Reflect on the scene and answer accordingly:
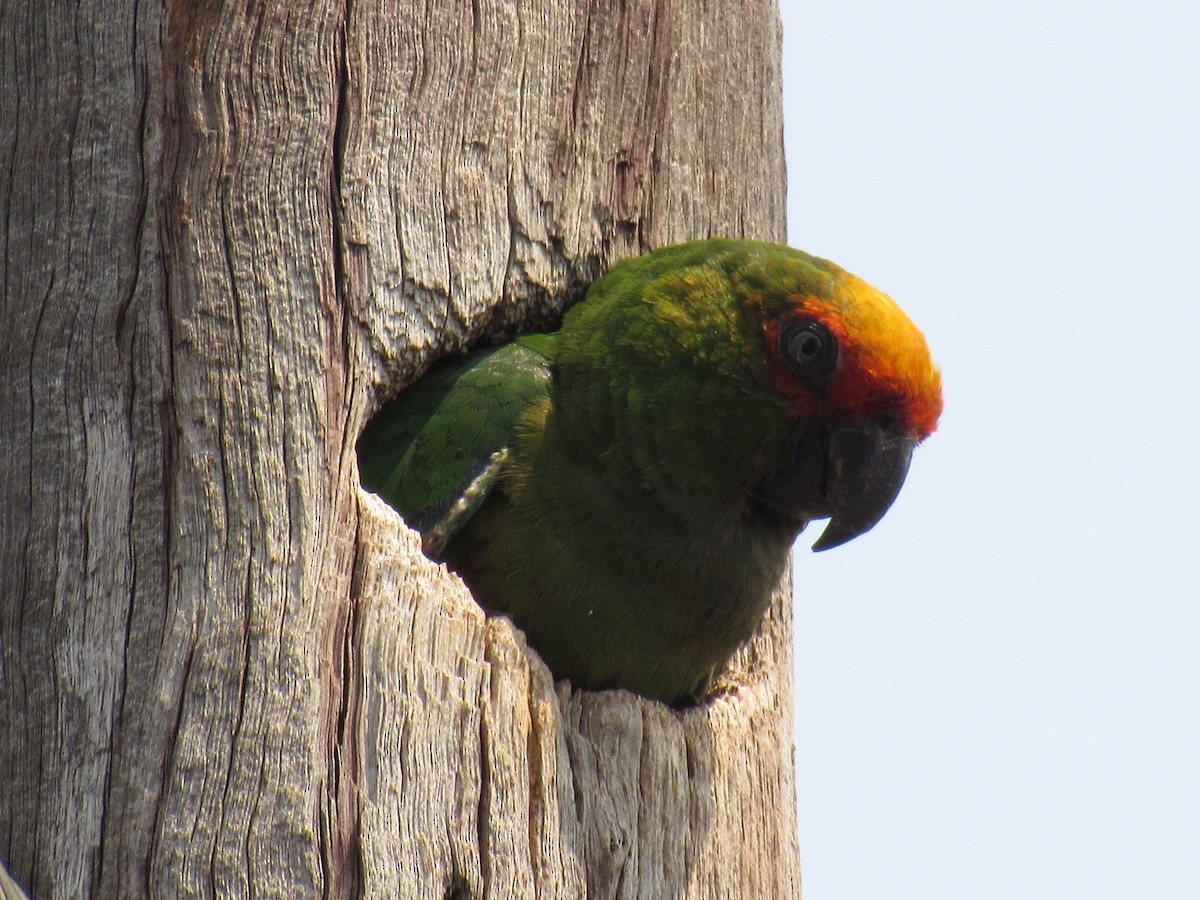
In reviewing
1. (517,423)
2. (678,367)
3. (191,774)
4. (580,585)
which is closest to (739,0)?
(678,367)

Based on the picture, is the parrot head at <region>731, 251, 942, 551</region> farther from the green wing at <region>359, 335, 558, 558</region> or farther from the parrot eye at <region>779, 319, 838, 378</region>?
the green wing at <region>359, 335, 558, 558</region>

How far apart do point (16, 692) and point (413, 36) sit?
5.84ft

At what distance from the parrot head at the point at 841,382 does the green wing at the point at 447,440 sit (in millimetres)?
708

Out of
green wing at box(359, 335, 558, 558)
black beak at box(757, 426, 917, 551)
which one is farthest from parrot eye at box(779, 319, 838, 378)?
green wing at box(359, 335, 558, 558)

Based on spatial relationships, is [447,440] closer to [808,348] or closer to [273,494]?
[273,494]

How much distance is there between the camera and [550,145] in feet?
12.0

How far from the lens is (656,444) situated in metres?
3.79

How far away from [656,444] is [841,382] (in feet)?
1.75

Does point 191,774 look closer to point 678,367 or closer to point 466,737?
point 466,737

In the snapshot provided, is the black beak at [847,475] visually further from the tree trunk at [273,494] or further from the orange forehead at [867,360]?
the tree trunk at [273,494]

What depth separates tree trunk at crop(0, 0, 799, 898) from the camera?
279 cm

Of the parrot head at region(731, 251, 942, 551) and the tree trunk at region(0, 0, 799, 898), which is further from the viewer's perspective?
the parrot head at region(731, 251, 942, 551)

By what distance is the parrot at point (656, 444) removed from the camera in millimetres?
3707

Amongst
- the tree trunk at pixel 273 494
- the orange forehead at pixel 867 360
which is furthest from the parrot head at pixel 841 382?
the tree trunk at pixel 273 494
